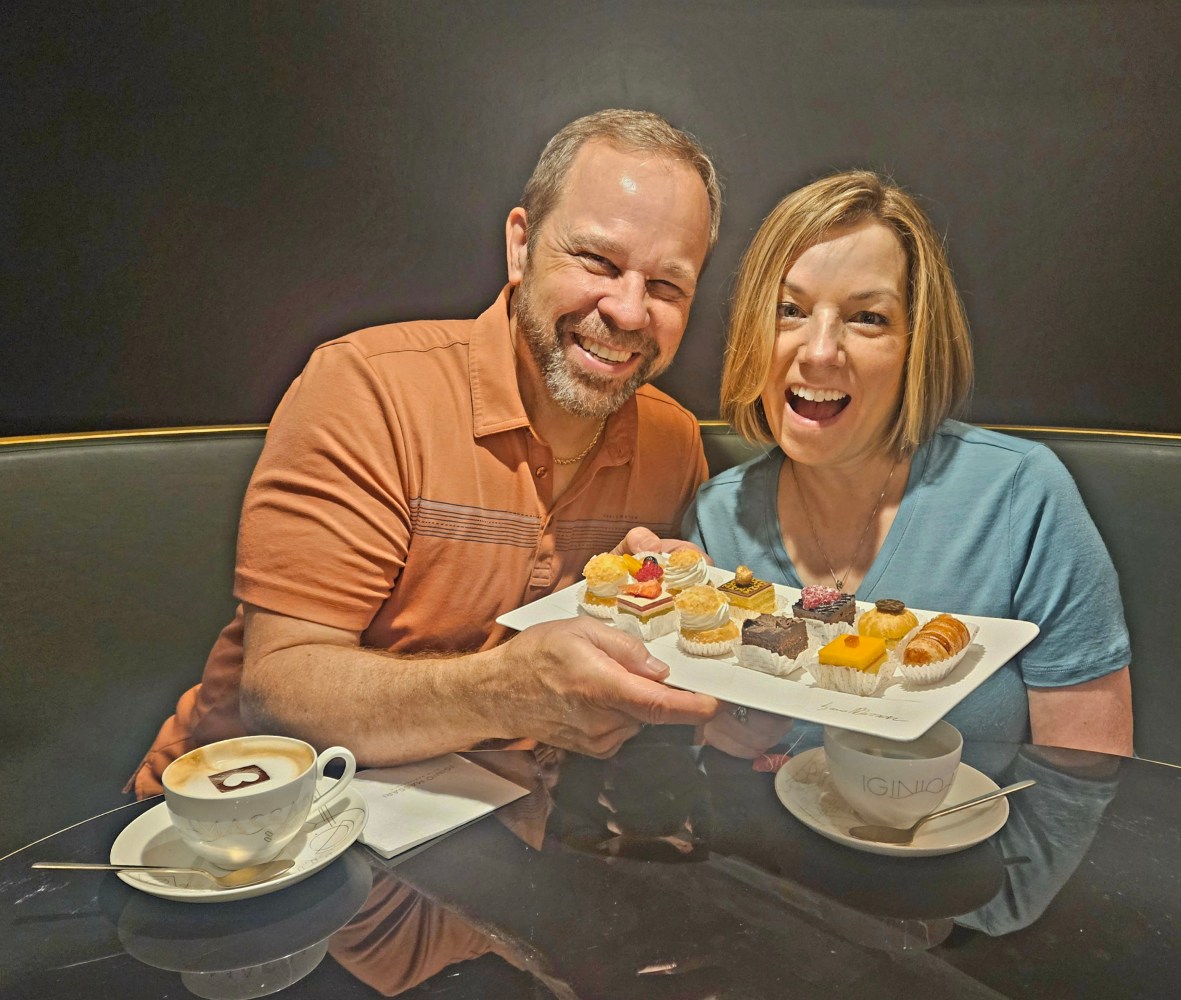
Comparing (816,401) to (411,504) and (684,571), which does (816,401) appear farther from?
(411,504)

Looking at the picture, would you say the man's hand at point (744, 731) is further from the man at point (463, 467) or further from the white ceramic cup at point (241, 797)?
the white ceramic cup at point (241, 797)

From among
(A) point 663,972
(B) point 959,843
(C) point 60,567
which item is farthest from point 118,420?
(B) point 959,843

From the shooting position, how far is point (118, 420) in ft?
6.63

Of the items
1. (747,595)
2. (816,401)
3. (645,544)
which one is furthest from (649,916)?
(816,401)

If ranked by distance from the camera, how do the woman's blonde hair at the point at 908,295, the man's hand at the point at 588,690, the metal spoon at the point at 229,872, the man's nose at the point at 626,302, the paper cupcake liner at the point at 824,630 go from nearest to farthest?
the metal spoon at the point at 229,872
the man's hand at the point at 588,690
the paper cupcake liner at the point at 824,630
the woman's blonde hair at the point at 908,295
the man's nose at the point at 626,302

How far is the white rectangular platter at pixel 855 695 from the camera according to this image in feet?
3.67

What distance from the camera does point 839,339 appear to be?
1.68 m

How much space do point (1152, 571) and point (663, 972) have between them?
1530 mm

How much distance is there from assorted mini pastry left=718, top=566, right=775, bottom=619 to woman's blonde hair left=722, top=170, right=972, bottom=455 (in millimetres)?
386

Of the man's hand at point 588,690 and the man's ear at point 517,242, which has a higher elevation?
the man's ear at point 517,242

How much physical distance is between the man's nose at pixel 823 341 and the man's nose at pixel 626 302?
0.33 metres

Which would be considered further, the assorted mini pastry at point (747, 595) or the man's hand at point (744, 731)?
the assorted mini pastry at point (747, 595)

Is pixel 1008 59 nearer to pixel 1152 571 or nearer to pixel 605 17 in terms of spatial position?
pixel 605 17

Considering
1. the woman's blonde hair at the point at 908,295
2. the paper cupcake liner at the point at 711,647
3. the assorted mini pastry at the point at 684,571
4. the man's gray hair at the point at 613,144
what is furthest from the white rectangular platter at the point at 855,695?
the man's gray hair at the point at 613,144
